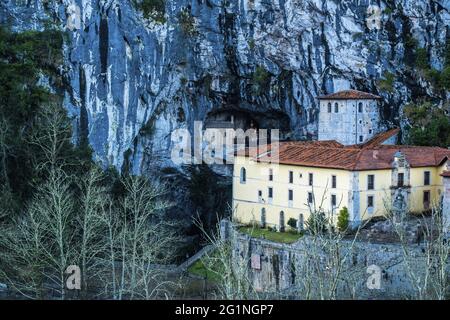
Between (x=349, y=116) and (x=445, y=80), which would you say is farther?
(x=445, y=80)

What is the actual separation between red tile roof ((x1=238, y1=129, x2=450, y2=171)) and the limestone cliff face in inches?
424

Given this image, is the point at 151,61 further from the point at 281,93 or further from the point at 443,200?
the point at 443,200

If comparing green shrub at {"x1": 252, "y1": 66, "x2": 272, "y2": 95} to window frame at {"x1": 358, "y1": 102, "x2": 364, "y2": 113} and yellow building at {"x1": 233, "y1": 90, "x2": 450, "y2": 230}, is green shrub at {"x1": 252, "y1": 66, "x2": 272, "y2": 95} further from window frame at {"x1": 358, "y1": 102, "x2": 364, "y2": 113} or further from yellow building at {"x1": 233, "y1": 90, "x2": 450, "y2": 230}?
yellow building at {"x1": 233, "y1": 90, "x2": 450, "y2": 230}

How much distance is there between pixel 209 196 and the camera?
78.6 meters

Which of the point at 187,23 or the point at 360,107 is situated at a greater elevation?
the point at 187,23

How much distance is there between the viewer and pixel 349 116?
7281 cm

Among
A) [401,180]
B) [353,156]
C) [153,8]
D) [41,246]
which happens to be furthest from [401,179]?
[41,246]

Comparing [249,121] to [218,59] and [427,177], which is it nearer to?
[218,59]

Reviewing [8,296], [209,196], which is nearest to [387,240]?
[8,296]

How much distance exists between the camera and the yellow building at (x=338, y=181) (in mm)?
61375

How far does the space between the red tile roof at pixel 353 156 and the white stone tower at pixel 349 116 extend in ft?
16.6

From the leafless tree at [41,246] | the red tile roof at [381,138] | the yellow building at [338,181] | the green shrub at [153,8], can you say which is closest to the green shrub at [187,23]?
the green shrub at [153,8]

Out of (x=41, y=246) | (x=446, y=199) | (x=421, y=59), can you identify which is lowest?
(x=41, y=246)

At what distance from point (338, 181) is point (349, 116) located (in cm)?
1180
